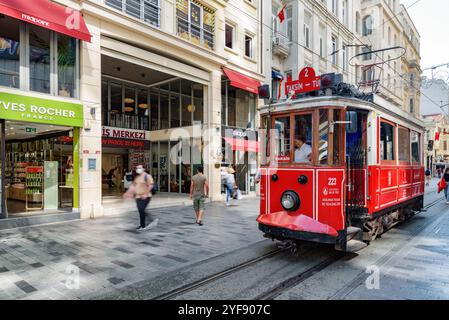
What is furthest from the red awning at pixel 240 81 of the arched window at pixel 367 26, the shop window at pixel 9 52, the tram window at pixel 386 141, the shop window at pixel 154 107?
the arched window at pixel 367 26

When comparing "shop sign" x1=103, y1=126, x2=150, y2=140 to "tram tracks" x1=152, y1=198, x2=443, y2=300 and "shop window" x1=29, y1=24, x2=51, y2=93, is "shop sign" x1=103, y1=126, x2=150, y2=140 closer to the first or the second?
"shop window" x1=29, y1=24, x2=51, y2=93

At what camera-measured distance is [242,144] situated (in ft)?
53.6

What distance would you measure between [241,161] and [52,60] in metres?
10.4

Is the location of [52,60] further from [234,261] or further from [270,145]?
[234,261]

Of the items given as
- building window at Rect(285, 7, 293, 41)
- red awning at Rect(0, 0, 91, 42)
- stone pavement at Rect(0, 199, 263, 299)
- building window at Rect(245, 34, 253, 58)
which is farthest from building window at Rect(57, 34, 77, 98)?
building window at Rect(285, 7, 293, 41)

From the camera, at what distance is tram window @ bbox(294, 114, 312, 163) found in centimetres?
552

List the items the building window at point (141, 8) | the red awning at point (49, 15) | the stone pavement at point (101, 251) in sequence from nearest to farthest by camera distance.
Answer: the stone pavement at point (101, 251)
the red awning at point (49, 15)
the building window at point (141, 8)

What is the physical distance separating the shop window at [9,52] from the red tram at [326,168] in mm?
7295

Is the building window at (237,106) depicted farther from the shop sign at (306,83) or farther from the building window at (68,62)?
the shop sign at (306,83)

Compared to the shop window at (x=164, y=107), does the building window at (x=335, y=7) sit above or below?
above

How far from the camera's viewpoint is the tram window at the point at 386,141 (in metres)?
6.69

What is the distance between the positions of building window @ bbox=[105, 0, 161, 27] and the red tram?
322 inches

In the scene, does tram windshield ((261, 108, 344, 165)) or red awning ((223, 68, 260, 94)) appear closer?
tram windshield ((261, 108, 344, 165))

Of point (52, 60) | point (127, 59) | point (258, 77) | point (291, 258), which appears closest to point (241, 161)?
point (258, 77)
